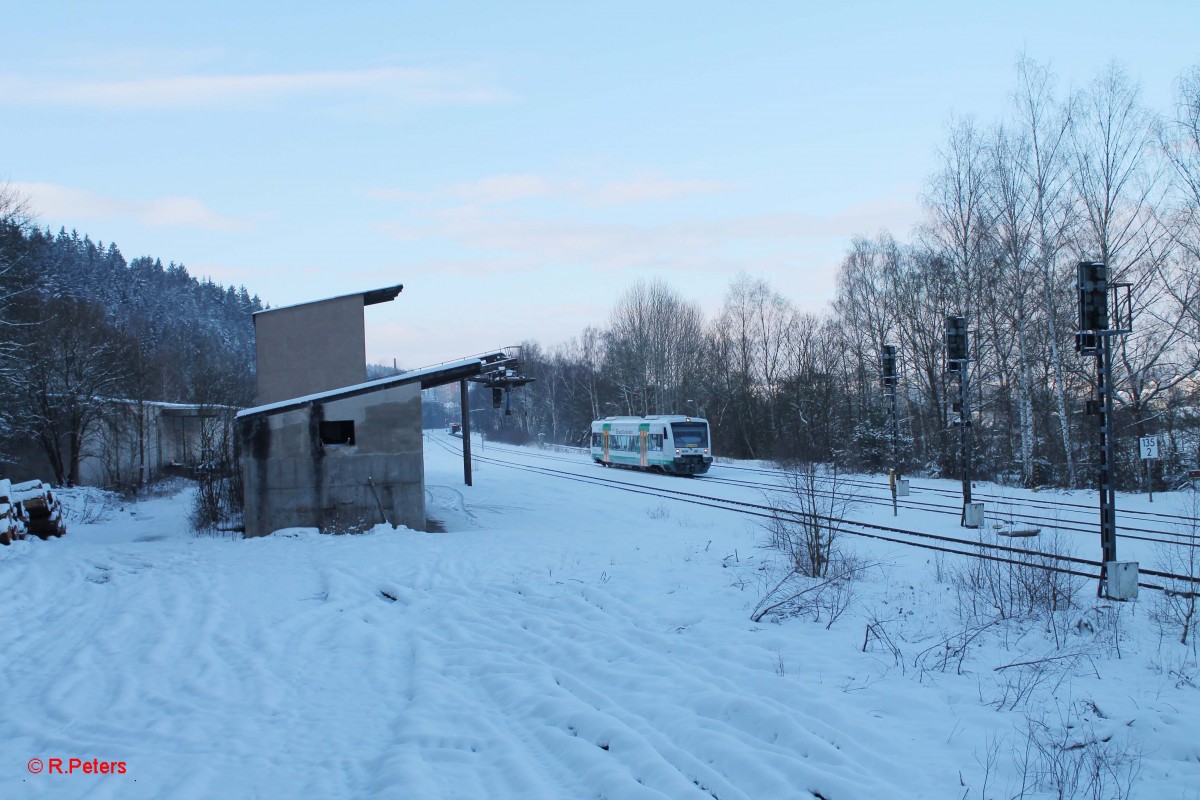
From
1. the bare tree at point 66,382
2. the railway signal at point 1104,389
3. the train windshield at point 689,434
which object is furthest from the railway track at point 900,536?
the bare tree at point 66,382

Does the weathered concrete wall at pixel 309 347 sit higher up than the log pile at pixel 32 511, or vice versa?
the weathered concrete wall at pixel 309 347

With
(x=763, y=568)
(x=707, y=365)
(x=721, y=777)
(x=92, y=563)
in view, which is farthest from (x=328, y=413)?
(x=707, y=365)

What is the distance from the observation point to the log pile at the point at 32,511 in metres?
16.9

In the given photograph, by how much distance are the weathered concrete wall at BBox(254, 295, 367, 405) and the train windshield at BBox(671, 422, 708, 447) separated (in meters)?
18.3

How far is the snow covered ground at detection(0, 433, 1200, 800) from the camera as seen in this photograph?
4945 mm

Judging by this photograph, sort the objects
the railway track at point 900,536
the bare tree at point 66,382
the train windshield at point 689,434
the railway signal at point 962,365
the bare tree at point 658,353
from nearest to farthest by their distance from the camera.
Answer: the railway track at point 900,536 → the railway signal at point 962,365 → the bare tree at point 66,382 → the train windshield at point 689,434 → the bare tree at point 658,353

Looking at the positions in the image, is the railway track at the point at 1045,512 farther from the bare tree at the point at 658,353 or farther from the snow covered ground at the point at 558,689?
the bare tree at the point at 658,353

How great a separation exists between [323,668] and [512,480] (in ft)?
91.4

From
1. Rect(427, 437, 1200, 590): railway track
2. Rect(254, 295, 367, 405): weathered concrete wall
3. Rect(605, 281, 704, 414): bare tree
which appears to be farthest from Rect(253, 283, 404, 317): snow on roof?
Rect(605, 281, 704, 414): bare tree

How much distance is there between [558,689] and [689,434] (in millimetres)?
31023

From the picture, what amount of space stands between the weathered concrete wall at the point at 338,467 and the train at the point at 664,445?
65.6ft

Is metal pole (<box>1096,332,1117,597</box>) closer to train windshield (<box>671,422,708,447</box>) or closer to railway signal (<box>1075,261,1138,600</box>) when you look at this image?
railway signal (<box>1075,261,1138,600</box>)

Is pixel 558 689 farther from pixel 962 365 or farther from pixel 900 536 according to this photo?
pixel 962 365

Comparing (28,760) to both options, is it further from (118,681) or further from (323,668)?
(323,668)
